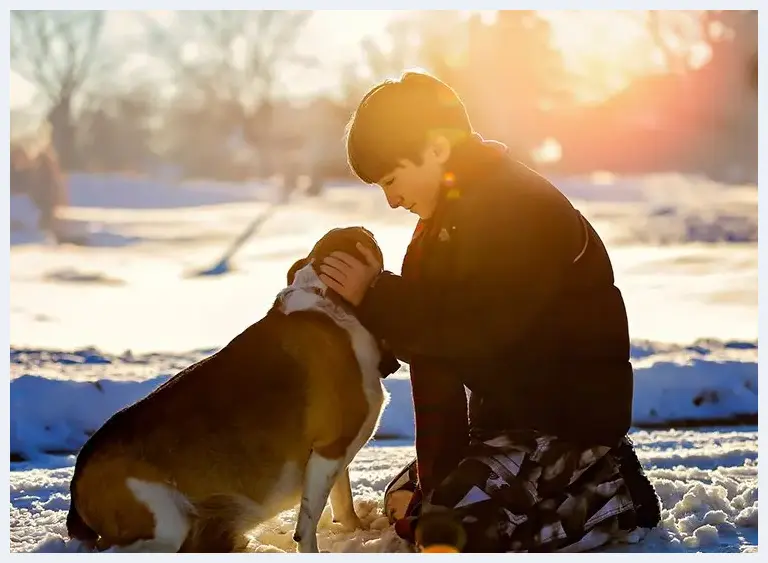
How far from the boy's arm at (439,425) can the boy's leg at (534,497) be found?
0.51 ft

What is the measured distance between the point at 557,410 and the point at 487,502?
445 mm

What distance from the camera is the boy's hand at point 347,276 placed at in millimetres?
3398

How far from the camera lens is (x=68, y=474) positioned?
4539 millimetres

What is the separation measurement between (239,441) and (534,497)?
1064 millimetres

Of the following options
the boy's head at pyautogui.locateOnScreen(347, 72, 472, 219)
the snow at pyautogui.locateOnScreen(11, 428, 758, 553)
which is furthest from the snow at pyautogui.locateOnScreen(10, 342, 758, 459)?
the boy's head at pyautogui.locateOnScreen(347, 72, 472, 219)

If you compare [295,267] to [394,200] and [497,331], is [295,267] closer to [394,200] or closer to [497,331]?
[394,200]

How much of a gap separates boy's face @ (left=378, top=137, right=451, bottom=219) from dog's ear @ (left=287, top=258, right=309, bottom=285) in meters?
0.44

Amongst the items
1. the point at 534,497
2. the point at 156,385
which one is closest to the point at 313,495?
the point at 534,497

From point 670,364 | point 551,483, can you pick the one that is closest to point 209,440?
point 551,483

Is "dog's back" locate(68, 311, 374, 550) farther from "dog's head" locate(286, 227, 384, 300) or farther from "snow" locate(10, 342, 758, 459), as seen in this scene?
"snow" locate(10, 342, 758, 459)

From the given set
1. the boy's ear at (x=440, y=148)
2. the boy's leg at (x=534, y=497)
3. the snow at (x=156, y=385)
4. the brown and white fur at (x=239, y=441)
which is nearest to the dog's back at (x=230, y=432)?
the brown and white fur at (x=239, y=441)

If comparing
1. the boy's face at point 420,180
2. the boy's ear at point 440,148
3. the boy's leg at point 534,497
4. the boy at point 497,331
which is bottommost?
the boy's leg at point 534,497

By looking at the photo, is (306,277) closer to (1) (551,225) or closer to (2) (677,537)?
(1) (551,225)

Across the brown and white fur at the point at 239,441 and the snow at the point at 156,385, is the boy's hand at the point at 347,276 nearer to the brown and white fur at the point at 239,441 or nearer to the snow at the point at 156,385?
the brown and white fur at the point at 239,441
